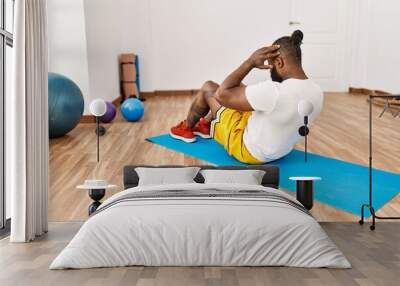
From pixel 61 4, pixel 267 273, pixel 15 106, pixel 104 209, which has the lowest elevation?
pixel 267 273

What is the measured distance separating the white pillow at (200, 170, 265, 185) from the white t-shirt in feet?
4.14

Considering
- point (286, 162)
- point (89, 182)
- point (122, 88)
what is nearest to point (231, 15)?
point (122, 88)

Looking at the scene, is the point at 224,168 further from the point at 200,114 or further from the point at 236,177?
the point at 200,114

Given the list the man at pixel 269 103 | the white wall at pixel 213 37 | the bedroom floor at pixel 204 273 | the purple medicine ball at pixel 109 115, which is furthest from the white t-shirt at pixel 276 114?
the white wall at pixel 213 37

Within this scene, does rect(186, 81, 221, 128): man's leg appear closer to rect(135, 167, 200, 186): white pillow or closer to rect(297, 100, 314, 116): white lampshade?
rect(297, 100, 314, 116): white lampshade

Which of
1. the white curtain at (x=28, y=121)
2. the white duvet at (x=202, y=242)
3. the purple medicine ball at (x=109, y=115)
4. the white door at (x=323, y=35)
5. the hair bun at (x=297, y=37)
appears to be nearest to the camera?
the white duvet at (x=202, y=242)

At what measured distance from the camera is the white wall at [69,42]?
7.55 meters

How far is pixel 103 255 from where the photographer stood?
3301mm

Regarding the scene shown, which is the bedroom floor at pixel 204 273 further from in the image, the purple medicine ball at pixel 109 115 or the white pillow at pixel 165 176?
the purple medicine ball at pixel 109 115

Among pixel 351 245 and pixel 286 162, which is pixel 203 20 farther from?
pixel 351 245

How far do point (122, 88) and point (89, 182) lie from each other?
6.14 metres

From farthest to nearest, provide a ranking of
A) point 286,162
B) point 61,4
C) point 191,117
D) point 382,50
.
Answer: point 382,50, point 61,4, point 191,117, point 286,162

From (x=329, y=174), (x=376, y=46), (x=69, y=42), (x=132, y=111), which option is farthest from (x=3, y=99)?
(x=376, y=46)

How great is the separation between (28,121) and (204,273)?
138cm
